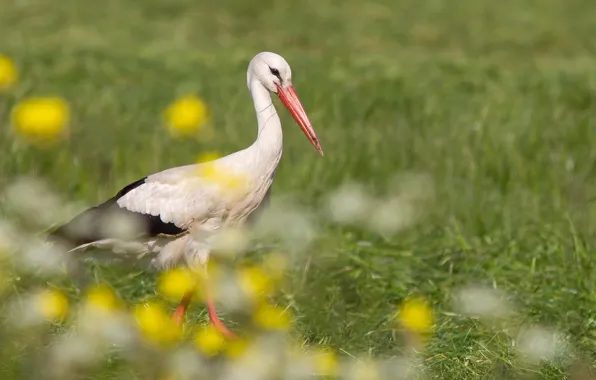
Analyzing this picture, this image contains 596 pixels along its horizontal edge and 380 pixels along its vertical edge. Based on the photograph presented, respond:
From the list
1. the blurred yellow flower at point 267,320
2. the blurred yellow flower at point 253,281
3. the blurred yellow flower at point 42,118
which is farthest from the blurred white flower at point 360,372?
the blurred yellow flower at point 42,118

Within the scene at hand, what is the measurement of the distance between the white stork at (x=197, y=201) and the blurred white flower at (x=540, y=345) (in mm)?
988

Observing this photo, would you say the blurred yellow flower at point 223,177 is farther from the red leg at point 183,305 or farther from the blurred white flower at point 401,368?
the blurred white flower at point 401,368

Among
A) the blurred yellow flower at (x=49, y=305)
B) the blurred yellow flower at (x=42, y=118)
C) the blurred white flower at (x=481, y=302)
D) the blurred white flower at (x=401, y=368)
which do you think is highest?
the blurred yellow flower at (x=42, y=118)

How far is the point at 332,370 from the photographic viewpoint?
3426mm

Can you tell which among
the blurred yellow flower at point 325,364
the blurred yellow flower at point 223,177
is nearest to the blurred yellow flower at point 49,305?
the blurred yellow flower at point 325,364

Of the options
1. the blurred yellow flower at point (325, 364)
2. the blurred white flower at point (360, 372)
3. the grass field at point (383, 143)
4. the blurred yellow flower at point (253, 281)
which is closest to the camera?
the blurred white flower at point (360, 372)

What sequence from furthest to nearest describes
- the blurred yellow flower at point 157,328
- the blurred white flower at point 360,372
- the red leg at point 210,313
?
1. the red leg at point 210,313
2. the blurred white flower at point 360,372
3. the blurred yellow flower at point 157,328

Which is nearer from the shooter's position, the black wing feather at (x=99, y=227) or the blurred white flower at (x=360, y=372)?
the blurred white flower at (x=360, y=372)

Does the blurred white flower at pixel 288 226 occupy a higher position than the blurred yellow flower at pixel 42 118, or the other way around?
the blurred yellow flower at pixel 42 118

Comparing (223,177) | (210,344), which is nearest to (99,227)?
(223,177)

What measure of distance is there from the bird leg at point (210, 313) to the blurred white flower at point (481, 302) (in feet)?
3.08

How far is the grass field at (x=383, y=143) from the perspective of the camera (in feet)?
15.3

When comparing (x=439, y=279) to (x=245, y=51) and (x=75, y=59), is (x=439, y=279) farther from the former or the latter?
(x=245, y=51)

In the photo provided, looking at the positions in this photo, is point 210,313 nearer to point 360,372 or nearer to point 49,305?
point 49,305
